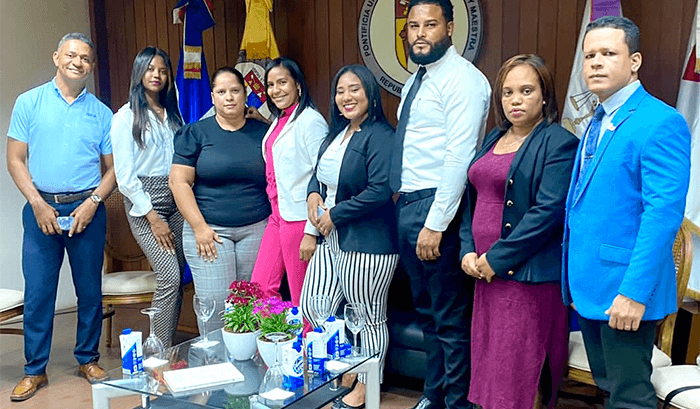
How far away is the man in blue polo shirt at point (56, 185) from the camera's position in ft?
9.68

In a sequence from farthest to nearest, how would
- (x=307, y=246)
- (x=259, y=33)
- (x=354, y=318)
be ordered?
(x=259, y=33) → (x=307, y=246) → (x=354, y=318)

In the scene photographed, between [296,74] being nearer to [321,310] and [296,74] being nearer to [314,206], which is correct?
[314,206]

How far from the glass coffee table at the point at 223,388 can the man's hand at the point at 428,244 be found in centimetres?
39

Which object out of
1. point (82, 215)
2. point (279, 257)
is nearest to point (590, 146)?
point (279, 257)

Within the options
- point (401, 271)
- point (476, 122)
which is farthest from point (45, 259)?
point (476, 122)

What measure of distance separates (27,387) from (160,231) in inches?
34.3

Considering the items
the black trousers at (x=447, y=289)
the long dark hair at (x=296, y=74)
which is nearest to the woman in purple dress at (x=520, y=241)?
the black trousers at (x=447, y=289)

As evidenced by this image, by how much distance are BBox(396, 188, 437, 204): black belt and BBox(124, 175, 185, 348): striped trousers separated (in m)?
1.18

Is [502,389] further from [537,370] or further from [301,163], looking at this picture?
[301,163]

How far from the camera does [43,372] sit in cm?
305

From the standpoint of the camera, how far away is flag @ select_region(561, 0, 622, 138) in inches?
118

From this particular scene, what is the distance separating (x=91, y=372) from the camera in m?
3.11

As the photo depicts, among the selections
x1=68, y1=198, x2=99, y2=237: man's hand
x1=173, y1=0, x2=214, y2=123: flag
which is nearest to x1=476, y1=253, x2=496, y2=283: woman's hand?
x1=68, y1=198, x2=99, y2=237: man's hand

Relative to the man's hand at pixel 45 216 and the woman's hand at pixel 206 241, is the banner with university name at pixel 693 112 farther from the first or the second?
the man's hand at pixel 45 216
